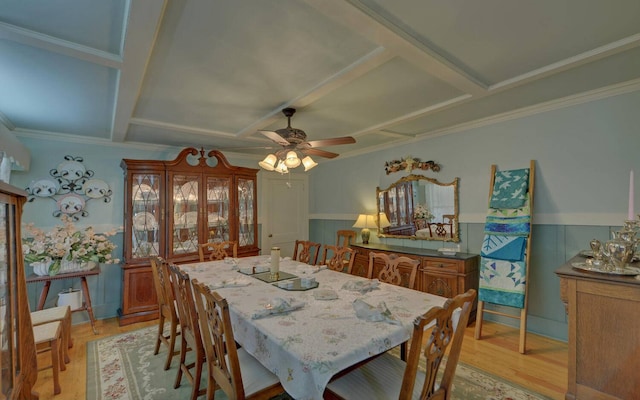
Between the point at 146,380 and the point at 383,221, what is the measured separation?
132 inches

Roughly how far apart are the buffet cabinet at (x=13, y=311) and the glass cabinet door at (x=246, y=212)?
10.5 feet

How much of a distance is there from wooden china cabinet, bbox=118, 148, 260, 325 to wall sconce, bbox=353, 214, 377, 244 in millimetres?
1659

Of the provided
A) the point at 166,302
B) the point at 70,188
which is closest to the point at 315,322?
the point at 166,302

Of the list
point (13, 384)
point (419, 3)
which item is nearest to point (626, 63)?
point (419, 3)

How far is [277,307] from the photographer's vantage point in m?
1.72

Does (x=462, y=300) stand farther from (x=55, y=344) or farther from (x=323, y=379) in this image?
(x=55, y=344)

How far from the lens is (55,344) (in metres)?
2.19

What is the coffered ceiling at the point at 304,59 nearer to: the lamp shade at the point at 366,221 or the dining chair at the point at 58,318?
the lamp shade at the point at 366,221

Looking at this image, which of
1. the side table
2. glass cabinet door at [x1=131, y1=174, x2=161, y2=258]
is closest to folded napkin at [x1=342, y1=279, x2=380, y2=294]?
glass cabinet door at [x1=131, y1=174, x2=161, y2=258]

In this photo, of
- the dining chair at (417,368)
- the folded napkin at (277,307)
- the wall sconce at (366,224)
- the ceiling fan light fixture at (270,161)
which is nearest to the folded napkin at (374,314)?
the dining chair at (417,368)

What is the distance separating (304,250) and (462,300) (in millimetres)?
2407

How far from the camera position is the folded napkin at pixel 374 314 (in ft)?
5.20

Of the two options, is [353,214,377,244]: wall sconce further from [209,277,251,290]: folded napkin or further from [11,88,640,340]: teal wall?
[209,277,251,290]: folded napkin

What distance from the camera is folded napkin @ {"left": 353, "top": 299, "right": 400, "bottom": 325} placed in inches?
62.4
